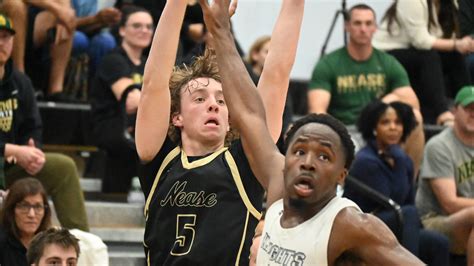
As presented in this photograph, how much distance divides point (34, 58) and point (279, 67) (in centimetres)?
467

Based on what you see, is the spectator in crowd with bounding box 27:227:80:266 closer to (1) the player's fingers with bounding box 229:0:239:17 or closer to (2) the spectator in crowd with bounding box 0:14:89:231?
(2) the spectator in crowd with bounding box 0:14:89:231

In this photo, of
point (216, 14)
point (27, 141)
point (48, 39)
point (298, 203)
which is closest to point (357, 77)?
point (48, 39)

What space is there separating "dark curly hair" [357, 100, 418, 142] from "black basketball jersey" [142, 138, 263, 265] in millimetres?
3669

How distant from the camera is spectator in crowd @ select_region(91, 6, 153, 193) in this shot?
8.75 metres

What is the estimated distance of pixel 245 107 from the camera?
4.53 m

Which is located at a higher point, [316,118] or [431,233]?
[316,118]

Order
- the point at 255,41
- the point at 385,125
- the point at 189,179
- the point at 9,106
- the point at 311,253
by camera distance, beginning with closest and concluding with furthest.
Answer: the point at 311,253 → the point at 189,179 → the point at 9,106 → the point at 385,125 → the point at 255,41

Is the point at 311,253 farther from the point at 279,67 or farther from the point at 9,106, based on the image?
the point at 9,106

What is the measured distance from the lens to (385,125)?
8.57m

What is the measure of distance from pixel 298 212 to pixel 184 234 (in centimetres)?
88

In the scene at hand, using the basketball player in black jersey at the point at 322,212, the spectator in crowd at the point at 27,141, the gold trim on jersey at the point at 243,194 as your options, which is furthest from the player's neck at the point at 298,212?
the spectator in crowd at the point at 27,141

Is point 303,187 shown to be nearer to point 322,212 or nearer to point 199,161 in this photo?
point 322,212

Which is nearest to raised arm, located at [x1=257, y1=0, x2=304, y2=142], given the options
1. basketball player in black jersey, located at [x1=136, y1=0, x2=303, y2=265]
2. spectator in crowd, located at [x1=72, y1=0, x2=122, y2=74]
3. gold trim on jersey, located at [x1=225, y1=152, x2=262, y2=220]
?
basketball player in black jersey, located at [x1=136, y1=0, x2=303, y2=265]

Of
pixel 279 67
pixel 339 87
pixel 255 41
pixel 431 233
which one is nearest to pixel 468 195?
pixel 431 233
